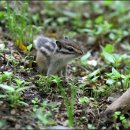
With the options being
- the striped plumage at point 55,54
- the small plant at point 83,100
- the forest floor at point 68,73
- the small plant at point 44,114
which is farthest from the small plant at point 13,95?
the striped plumage at point 55,54

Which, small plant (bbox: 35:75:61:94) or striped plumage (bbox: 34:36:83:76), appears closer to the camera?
small plant (bbox: 35:75:61:94)

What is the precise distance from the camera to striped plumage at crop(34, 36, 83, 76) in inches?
209

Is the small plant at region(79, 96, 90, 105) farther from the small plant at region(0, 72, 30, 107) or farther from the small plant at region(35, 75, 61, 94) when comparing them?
the small plant at region(0, 72, 30, 107)

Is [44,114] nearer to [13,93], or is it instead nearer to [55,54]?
[13,93]

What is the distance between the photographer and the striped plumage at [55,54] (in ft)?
17.4

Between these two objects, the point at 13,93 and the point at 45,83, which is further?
the point at 45,83

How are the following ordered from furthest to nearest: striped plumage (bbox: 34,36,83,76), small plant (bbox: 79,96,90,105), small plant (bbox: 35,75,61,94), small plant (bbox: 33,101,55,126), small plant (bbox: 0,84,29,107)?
striped plumage (bbox: 34,36,83,76) → small plant (bbox: 35,75,61,94) → small plant (bbox: 79,96,90,105) → small plant (bbox: 0,84,29,107) → small plant (bbox: 33,101,55,126)

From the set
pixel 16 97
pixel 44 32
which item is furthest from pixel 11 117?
pixel 44 32

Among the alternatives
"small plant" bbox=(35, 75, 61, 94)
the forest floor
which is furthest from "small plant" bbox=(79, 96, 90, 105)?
"small plant" bbox=(35, 75, 61, 94)

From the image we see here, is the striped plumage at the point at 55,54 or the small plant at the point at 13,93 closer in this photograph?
the small plant at the point at 13,93

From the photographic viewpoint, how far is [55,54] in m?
5.57

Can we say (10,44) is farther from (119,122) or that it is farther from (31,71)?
(119,122)

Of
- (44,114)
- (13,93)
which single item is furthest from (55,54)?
(44,114)

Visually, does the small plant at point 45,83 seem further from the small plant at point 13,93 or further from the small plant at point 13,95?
the small plant at point 13,95
